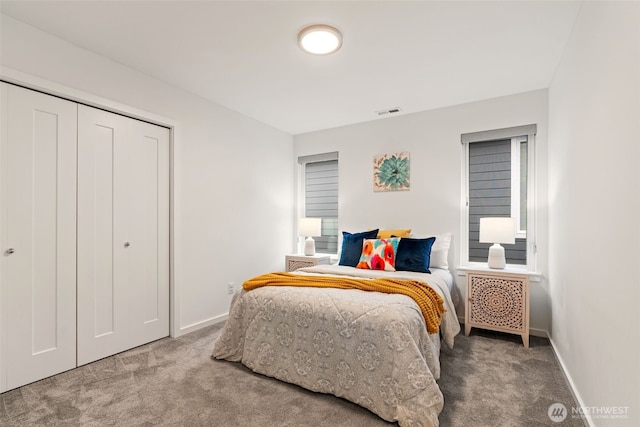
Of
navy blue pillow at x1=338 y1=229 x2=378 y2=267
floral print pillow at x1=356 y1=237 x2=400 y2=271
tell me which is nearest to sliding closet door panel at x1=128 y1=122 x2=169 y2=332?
navy blue pillow at x1=338 y1=229 x2=378 y2=267

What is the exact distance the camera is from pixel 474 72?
9.16 ft

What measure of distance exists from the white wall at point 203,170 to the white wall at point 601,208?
323 cm

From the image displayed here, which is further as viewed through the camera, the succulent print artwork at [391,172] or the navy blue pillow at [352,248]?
the succulent print artwork at [391,172]

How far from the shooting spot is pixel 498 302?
116 inches

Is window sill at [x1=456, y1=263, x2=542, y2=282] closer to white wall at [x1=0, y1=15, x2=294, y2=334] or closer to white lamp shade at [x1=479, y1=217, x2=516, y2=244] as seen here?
white lamp shade at [x1=479, y1=217, x2=516, y2=244]

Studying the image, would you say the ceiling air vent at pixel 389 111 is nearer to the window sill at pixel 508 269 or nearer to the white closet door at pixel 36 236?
the window sill at pixel 508 269

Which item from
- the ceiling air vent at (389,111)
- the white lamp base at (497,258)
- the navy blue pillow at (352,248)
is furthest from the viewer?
the ceiling air vent at (389,111)

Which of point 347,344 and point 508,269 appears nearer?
point 347,344

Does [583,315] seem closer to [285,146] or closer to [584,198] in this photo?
[584,198]

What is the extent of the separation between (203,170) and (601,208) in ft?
10.8

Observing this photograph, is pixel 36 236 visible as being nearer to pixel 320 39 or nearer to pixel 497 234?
pixel 320 39

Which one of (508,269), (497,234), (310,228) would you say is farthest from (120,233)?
(508,269)

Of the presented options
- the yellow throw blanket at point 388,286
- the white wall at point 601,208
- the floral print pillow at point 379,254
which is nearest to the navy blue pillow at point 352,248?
the floral print pillow at point 379,254

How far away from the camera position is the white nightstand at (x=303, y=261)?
4023 millimetres
